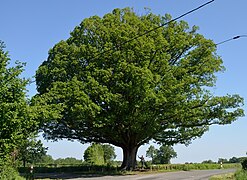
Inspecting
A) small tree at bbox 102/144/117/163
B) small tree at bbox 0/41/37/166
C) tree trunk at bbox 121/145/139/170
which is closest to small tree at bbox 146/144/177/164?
small tree at bbox 102/144/117/163

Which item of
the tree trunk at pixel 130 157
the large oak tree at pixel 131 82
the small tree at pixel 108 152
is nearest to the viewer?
the large oak tree at pixel 131 82

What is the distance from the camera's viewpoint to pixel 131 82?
32281 millimetres

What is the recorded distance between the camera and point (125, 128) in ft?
121

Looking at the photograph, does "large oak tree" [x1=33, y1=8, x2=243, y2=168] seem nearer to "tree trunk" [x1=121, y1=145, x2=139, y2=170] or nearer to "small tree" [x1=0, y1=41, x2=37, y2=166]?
"tree trunk" [x1=121, y1=145, x2=139, y2=170]

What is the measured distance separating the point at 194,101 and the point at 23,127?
19.3 metres

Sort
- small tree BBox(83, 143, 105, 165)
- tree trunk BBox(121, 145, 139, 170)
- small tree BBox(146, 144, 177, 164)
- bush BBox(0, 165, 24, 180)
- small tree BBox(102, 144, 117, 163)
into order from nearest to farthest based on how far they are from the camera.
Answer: bush BBox(0, 165, 24, 180)
tree trunk BBox(121, 145, 139, 170)
small tree BBox(83, 143, 105, 165)
small tree BBox(146, 144, 177, 164)
small tree BBox(102, 144, 117, 163)

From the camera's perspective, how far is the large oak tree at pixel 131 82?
32.8 metres

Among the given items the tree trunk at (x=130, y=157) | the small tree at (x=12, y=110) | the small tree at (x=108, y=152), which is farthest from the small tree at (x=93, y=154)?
the small tree at (x=12, y=110)

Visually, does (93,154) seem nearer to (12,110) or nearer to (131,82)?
(131,82)

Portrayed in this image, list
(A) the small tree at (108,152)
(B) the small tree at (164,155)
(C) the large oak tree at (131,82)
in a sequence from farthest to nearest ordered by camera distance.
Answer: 1. (A) the small tree at (108,152)
2. (B) the small tree at (164,155)
3. (C) the large oak tree at (131,82)

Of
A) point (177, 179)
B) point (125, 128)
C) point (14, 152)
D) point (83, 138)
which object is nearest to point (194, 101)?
point (125, 128)

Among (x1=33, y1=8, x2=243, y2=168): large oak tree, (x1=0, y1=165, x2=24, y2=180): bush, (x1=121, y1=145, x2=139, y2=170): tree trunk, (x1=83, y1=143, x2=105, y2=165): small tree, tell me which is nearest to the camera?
(x1=0, y1=165, x2=24, y2=180): bush

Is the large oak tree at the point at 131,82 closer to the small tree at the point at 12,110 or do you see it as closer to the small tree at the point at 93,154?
the small tree at the point at 12,110

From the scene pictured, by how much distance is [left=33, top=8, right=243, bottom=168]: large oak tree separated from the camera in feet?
108
